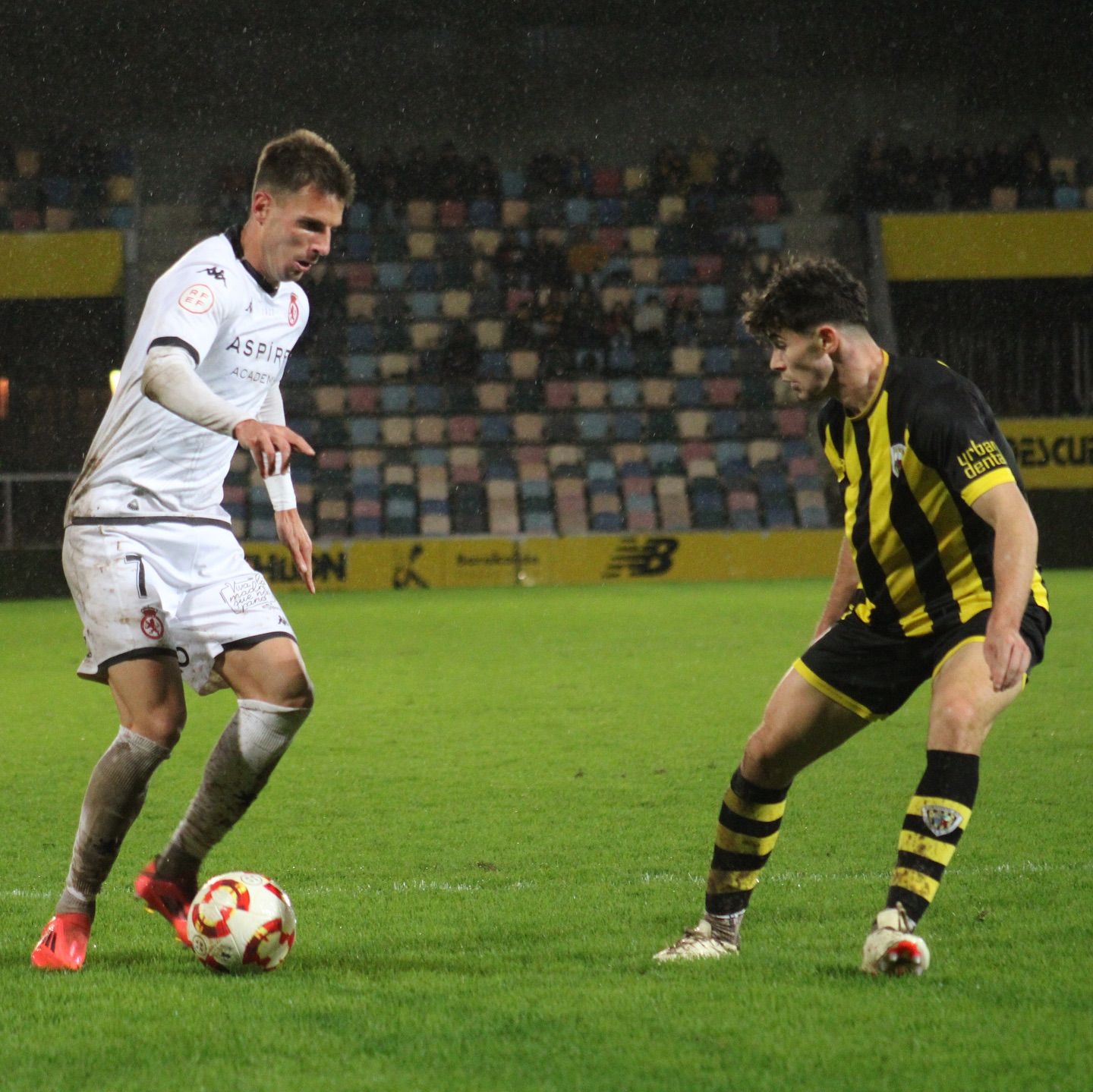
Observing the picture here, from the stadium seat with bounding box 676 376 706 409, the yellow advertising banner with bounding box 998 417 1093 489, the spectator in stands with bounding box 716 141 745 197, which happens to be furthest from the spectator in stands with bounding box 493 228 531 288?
the yellow advertising banner with bounding box 998 417 1093 489

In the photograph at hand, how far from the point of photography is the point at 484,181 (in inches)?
862

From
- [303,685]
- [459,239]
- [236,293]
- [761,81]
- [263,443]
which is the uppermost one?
[761,81]

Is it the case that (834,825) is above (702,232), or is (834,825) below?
below

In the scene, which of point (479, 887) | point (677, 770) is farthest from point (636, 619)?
point (479, 887)

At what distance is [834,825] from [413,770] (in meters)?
1.91

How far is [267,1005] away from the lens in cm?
311

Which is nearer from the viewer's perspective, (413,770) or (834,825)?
(834,825)

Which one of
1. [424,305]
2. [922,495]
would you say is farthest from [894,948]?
[424,305]

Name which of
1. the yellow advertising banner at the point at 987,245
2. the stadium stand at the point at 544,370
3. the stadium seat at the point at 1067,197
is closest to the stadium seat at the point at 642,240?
the stadium stand at the point at 544,370

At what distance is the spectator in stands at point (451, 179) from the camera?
21906mm

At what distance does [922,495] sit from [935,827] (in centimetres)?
70

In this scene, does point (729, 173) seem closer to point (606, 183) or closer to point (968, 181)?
point (606, 183)

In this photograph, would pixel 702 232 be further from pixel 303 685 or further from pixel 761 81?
pixel 303 685

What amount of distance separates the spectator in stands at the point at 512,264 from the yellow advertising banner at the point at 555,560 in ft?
17.0
